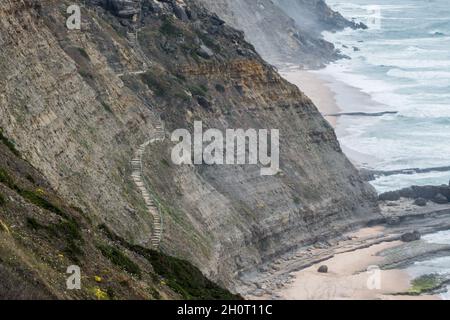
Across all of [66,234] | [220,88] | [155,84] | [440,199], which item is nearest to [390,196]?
[440,199]

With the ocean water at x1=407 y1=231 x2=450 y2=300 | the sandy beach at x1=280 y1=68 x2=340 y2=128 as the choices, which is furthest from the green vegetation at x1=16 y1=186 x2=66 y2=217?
the sandy beach at x1=280 y1=68 x2=340 y2=128

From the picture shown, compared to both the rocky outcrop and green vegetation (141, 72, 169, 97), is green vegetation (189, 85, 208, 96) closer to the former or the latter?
green vegetation (141, 72, 169, 97)

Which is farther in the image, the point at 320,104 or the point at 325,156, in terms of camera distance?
the point at 320,104

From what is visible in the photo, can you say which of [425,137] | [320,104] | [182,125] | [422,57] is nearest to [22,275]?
[182,125]

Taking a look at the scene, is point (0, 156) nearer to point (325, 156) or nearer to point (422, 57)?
point (325, 156)

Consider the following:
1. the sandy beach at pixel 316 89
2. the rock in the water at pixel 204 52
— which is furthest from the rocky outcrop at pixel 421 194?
the sandy beach at pixel 316 89

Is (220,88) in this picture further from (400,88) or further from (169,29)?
(400,88)
